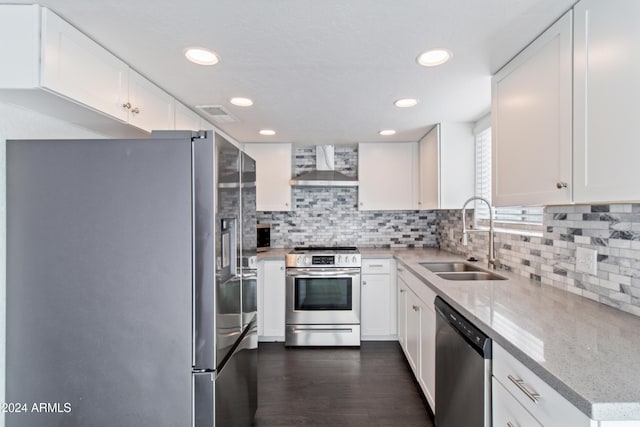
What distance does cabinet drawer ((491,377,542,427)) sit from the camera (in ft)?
3.12

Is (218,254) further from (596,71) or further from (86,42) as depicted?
(596,71)

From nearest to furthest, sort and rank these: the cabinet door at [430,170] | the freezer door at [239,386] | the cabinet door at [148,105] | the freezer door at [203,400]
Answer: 1. the freezer door at [203,400]
2. the freezer door at [239,386]
3. the cabinet door at [148,105]
4. the cabinet door at [430,170]

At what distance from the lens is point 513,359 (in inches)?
40.1

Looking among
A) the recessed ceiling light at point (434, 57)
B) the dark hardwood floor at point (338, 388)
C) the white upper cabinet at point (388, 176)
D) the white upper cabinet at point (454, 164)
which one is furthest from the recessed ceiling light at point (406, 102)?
the dark hardwood floor at point (338, 388)

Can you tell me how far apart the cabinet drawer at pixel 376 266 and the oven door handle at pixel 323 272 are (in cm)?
10

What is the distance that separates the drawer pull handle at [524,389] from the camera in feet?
2.91

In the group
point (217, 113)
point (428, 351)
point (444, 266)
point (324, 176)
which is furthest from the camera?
point (324, 176)

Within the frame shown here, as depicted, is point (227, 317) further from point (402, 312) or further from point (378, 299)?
point (378, 299)

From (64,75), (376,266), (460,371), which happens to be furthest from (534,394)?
(376,266)

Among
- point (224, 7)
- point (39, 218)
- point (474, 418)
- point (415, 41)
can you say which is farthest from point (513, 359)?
point (39, 218)

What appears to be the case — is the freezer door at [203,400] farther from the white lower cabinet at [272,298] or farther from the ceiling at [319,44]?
the white lower cabinet at [272,298]

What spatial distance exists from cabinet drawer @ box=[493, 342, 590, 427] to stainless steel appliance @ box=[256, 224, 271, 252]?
275cm

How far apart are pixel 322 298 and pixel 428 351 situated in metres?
1.28

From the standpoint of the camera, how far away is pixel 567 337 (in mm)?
1021
